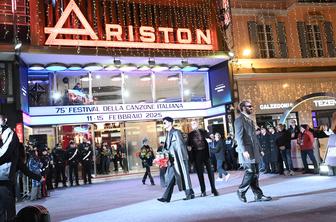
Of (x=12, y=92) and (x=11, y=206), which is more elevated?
(x=12, y=92)

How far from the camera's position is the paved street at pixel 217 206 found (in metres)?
6.80

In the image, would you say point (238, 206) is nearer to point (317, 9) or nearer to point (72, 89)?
point (72, 89)

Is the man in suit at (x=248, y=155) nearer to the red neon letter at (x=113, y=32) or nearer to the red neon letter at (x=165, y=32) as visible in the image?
the red neon letter at (x=113, y=32)

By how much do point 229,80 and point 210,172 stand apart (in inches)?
448

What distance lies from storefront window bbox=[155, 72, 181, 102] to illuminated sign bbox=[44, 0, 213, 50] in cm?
214

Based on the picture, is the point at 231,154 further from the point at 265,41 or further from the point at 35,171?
the point at 35,171

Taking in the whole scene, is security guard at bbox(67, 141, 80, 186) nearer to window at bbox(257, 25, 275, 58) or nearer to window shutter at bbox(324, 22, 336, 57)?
window at bbox(257, 25, 275, 58)

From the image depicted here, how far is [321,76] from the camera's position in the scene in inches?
895

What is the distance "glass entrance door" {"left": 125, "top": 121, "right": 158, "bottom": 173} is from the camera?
65.5 ft

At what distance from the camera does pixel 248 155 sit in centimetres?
795

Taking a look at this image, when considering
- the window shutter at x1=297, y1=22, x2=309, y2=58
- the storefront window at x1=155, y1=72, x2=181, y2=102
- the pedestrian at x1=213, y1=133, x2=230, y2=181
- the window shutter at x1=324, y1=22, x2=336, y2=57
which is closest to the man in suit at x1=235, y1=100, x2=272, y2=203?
the pedestrian at x1=213, y1=133, x2=230, y2=181

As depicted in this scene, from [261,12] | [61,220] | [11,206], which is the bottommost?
[61,220]

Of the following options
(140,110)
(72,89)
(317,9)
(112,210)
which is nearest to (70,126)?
(72,89)

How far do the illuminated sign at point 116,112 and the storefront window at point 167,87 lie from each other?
0.47 m
